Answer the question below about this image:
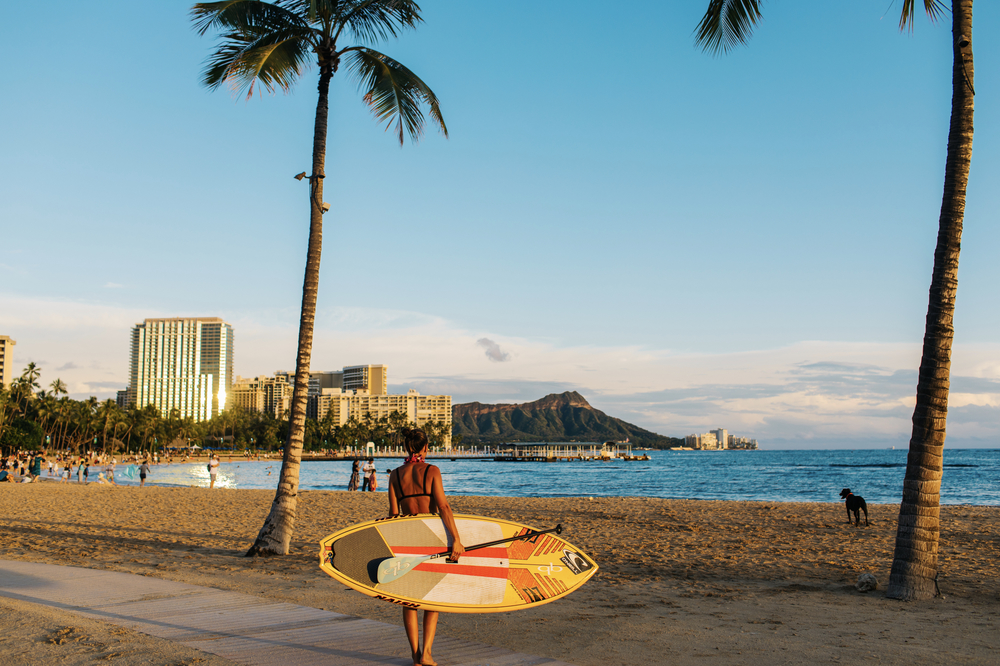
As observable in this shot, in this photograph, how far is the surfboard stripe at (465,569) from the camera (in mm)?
4871

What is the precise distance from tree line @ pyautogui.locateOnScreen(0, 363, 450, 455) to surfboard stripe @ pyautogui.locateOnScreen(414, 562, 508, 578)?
44820 millimetres

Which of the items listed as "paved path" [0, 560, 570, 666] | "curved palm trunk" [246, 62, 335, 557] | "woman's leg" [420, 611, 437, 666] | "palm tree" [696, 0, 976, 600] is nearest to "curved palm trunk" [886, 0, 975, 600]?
"palm tree" [696, 0, 976, 600]

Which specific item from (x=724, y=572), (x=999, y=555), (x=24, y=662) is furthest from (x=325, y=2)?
(x=999, y=555)

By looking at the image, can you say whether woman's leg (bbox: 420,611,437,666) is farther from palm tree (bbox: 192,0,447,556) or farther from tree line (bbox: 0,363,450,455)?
tree line (bbox: 0,363,450,455)

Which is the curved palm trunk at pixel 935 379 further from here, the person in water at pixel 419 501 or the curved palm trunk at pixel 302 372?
the curved palm trunk at pixel 302 372

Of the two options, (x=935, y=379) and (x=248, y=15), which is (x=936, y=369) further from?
(x=248, y=15)

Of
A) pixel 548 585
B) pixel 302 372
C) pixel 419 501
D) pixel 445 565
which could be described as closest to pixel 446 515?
pixel 419 501

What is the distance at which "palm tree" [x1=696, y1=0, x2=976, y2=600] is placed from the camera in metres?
7.63

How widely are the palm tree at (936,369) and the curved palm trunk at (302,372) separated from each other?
785 centimetres

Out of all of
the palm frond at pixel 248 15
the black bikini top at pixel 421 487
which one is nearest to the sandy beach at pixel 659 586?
the black bikini top at pixel 421 487

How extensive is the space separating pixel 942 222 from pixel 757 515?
1339 cm

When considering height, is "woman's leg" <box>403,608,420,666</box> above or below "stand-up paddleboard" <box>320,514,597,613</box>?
below

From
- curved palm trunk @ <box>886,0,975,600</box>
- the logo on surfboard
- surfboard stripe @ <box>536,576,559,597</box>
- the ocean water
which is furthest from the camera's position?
the ocean water

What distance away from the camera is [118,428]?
4476 inches
